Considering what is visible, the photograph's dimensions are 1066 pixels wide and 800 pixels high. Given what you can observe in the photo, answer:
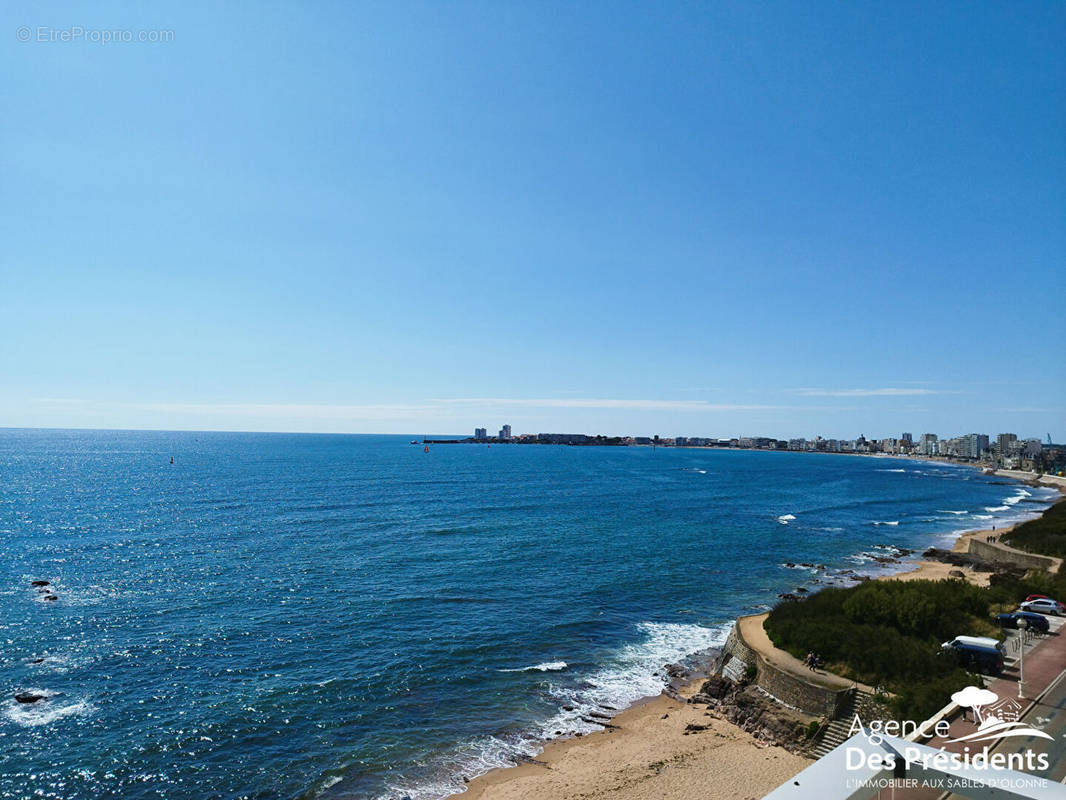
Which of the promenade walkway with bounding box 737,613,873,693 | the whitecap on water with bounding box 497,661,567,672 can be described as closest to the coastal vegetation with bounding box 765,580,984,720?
the promenade walkway with bounding box 737,613,873,693

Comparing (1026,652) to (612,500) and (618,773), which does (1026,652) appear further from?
(612,500)

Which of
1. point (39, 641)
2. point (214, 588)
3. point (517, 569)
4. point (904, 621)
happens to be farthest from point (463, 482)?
point (904, 621)

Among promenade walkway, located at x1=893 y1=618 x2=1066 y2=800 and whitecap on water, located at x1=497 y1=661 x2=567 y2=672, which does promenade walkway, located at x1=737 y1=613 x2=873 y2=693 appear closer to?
promenade walkway, located at x1=893 y1=618 x2=1066 y2=800

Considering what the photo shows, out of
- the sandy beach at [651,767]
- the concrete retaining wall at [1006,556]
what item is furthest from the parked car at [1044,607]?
the sandy beach at [651,767]

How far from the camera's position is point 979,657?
25828 mm

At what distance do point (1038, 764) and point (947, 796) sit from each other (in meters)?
3.94

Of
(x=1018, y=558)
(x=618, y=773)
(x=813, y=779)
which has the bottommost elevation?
(x=618, y=773)

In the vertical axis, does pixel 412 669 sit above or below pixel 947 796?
below

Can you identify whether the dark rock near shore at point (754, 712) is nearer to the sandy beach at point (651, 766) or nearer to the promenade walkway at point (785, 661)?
the sandy beach at point (651, 766)

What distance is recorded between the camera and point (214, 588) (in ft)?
152

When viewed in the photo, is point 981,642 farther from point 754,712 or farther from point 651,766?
point 651,766

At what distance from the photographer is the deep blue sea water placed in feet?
82.7

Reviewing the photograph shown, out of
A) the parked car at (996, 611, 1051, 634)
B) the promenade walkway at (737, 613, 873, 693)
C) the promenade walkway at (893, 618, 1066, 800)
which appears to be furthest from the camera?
the parked car at (996, 611, 1051, 634)

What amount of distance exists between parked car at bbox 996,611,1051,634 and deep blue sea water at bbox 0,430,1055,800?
16.6m
